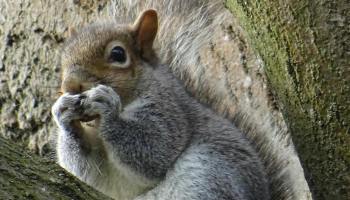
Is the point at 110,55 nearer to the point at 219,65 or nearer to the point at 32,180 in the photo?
the point at 219,65

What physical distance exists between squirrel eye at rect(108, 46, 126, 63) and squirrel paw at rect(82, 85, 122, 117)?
149 mm

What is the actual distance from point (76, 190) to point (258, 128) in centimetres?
108

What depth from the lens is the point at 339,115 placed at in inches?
66.6

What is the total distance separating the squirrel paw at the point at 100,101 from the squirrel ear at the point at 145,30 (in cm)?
29

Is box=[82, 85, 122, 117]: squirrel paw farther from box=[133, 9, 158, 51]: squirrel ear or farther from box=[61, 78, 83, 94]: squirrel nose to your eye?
box=[133, 9, 158, 51]: squirrel ear

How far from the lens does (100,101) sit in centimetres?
212

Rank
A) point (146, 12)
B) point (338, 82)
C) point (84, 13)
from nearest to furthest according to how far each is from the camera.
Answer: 1. point (338, 82)
2. point (146, 12)
3. point (84, 13)

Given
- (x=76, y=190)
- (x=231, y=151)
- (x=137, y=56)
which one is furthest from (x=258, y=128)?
(x=76, y=190)

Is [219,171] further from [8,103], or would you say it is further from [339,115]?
[8,103]

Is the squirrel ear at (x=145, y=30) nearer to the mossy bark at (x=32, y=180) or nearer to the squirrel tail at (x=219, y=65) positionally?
the squirrel tail at (x=219, y=65)

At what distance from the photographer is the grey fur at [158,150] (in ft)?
7.21

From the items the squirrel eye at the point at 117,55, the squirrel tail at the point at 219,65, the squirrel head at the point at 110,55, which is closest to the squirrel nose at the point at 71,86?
the squirrel head at the point at 110,55

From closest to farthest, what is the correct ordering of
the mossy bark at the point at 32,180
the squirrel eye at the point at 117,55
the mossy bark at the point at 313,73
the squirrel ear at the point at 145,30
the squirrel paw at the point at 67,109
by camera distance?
the mossy bark at the point at 32,180 → the mossy bark at the point at 313,73 → the squirrel paw at the point at 67,109 → the squirrel eye at the point at 117,55 → the squirrel ear at the point at 145,30

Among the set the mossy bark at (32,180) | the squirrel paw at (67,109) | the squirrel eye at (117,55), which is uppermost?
the mossy bark at (32,180)
